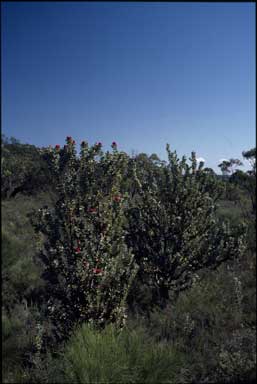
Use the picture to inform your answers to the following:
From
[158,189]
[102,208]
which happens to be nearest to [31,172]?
[158,189]

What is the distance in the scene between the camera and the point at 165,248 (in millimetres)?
7203

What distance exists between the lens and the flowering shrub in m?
5.09

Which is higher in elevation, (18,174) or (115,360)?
(18,174)

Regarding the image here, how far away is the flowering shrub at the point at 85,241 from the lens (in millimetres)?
5094

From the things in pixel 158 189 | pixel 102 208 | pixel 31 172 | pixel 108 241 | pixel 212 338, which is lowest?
pixel 212 338

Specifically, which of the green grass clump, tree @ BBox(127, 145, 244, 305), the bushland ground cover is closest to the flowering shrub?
the bushland ground cover

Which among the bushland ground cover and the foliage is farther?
the foliage

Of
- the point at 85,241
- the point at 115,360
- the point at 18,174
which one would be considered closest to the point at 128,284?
the point at 85,241

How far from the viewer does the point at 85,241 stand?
507cm

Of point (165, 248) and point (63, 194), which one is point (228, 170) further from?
point (63, 194)

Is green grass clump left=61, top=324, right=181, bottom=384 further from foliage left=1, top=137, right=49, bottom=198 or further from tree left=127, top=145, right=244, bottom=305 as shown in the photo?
foliage left=1, top=137, right=49, bottom=198

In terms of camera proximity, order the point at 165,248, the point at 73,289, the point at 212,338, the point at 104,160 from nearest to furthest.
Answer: the point at 73,289 < the point at 104,160 < the point at 212,338 < the point at 165,248

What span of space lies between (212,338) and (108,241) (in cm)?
262

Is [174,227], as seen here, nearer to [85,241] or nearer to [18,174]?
[85,241]
